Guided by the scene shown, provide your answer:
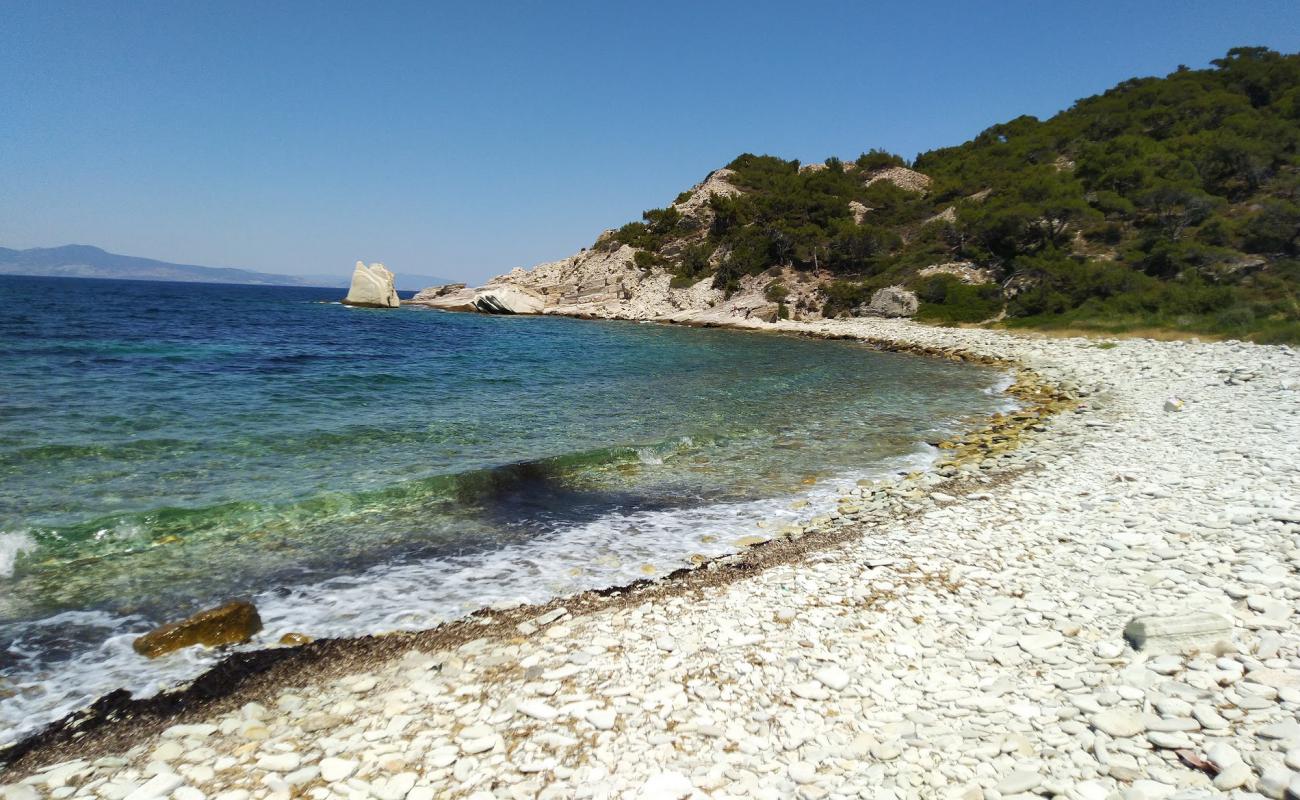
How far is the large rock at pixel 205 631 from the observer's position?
6.63 metres

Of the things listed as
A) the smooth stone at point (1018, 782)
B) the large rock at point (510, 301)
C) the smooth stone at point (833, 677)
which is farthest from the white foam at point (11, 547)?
the large rock at point (510, 301)

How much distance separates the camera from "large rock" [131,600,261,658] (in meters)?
6.63

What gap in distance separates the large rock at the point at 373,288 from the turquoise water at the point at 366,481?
195 ft

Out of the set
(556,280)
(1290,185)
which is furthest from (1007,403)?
(556,280)

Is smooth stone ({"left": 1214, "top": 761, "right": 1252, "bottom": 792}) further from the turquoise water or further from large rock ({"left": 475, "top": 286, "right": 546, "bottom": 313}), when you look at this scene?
large rock ({"left": 475, "top": 286, "right": 546, "bottom": 313})

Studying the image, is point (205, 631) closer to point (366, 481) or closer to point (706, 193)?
point (366, 481)

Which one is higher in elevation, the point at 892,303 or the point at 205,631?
the point at 892,303

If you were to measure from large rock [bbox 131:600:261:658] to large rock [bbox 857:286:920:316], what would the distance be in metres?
48.3

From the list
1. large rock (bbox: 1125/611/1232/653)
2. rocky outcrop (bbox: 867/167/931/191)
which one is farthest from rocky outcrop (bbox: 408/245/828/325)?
large rock (bbox: 1125/611/1232/653)

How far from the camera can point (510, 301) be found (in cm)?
7344

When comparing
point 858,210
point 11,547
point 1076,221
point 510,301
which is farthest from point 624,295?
point 11,547

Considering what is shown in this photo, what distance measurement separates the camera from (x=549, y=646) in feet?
21.5

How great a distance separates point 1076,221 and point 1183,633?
5267 centimetres

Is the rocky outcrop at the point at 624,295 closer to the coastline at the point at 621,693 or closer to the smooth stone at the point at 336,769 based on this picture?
the coastline at the point at 621,693
